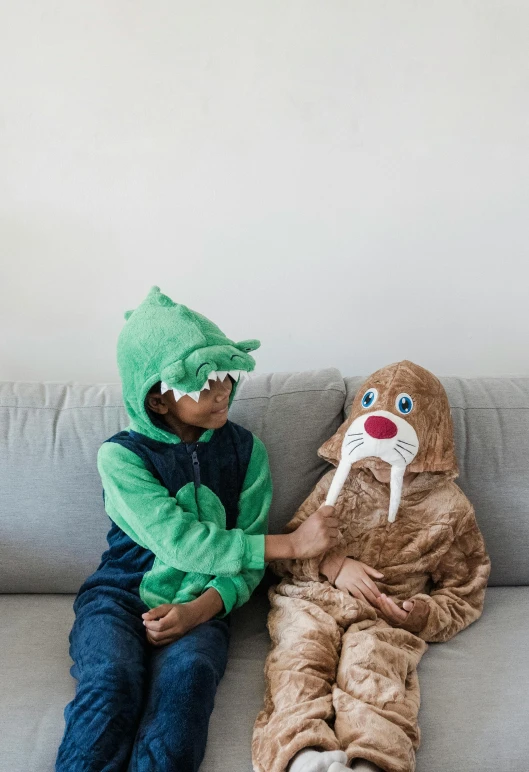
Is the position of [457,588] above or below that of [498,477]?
below

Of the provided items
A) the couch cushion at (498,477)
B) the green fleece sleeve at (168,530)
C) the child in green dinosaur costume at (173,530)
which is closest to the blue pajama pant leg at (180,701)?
the child in green dinosaur costume at (173,530)

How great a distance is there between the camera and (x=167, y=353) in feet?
4.92

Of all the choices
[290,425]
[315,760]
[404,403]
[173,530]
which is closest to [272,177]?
[290,425]

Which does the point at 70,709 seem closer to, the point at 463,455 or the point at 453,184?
the point at 463,455

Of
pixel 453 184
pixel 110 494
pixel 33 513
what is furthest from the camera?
pixel 453 184

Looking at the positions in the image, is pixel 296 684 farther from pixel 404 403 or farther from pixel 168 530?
pixel 404 403

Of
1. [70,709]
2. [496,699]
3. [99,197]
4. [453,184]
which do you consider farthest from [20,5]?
[496,699]

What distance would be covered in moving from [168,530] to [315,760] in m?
0.52

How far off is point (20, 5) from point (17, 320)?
79 cm

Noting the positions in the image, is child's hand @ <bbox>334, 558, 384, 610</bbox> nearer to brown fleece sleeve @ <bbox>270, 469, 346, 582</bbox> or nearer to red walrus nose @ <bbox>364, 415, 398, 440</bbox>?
brown fleece sleeve @ <bbox>270, 469, 346, 582</bbox>

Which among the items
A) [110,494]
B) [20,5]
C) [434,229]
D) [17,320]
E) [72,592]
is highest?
[20,5]

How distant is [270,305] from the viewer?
211 cm

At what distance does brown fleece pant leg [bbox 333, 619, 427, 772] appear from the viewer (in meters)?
1.25

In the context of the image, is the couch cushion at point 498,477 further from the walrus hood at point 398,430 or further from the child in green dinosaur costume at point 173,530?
the child in green dinosaur costume at point 173,530
